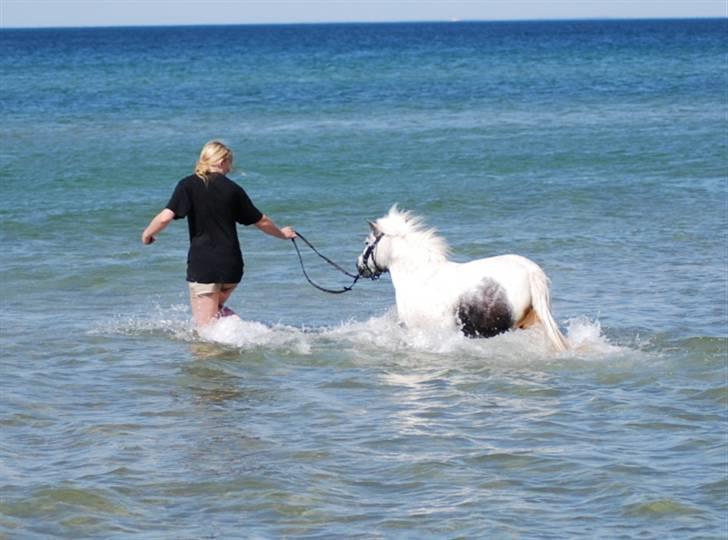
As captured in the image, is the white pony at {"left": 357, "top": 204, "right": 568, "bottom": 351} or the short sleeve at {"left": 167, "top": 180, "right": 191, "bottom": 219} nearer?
the white pony at {"left": 357, "top": 204, "right": 568, "bottom": 351}

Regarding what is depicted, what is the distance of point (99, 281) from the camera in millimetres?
13414

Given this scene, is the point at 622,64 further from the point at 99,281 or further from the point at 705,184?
the point at 99,281

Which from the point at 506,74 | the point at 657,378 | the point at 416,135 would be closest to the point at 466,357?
the point at 657,378

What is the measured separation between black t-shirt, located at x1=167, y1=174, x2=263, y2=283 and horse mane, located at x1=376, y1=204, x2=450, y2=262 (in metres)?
0.99

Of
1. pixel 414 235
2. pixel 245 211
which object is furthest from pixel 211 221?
pixel 414 235

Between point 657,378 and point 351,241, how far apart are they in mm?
7047

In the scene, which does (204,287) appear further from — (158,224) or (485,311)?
(485,311)

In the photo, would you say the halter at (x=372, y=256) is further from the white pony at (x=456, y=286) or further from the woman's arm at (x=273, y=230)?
the woman's arm at (x=273, y=230)

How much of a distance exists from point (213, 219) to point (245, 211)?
255 mm

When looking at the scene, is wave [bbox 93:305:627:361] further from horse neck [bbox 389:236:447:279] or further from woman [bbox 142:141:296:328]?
horse neck [bbox 389:236:447:279]

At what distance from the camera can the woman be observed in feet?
32.3

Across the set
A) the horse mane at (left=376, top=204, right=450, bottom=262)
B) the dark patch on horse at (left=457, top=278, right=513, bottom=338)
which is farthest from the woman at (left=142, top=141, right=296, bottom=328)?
the dark patch on horse at (left=457, top=278, right=513, bottom=338)

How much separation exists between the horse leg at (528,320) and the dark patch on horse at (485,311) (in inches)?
3.6

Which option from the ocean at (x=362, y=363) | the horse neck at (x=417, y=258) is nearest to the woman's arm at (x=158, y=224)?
the ocean at (x=362, y=363)
